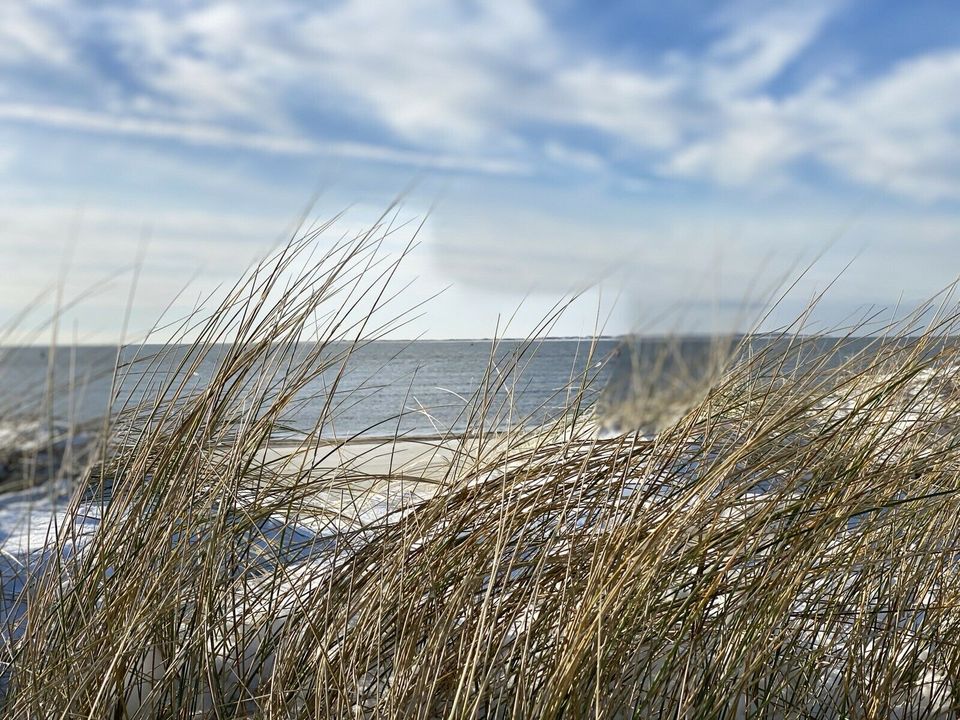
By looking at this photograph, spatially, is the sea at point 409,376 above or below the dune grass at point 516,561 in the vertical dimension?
above

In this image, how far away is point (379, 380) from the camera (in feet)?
4.68

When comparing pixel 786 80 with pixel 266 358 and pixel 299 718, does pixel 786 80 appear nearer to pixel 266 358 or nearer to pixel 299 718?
pixel 266 358

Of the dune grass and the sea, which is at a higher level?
the sea

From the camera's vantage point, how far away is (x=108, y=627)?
1.01 meters

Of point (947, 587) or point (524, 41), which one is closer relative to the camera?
point (947, 587)

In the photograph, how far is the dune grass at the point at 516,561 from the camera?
3.12 feet

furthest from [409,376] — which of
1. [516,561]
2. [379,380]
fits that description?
[516,561]

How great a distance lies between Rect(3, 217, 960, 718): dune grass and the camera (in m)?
0.95

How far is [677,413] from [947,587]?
0.49 meters

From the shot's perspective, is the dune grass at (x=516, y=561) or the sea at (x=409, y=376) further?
the sea at (x=409, y=376)

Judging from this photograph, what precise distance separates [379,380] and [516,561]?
0.50m

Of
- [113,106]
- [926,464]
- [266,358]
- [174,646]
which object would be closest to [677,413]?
[926,464]

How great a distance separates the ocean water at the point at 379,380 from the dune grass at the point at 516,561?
5cm

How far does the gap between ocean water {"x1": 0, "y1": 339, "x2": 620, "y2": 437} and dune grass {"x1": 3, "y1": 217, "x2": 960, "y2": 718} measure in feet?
0.17
